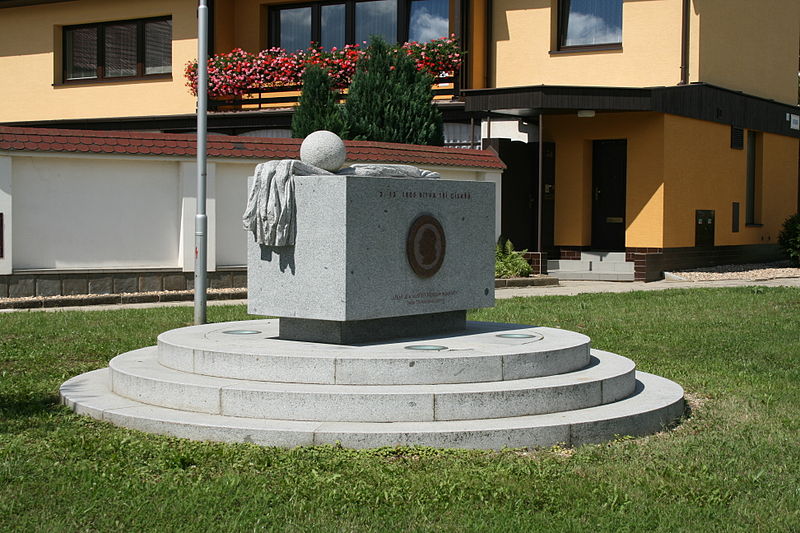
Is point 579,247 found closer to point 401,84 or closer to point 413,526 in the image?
point 401,84

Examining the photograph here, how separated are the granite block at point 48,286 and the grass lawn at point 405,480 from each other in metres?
7.44

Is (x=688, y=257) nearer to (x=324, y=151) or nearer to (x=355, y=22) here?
(x=355, y=22)

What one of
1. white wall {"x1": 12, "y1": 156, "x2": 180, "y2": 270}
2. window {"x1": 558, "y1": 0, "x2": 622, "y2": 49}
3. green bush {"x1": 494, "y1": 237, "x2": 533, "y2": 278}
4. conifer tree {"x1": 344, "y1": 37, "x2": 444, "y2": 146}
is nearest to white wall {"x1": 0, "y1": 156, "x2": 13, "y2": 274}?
white wall {"x1": 12, "y1": 156, "x2": 180, "y2": 270}

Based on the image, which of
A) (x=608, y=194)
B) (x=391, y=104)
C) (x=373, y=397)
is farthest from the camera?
(x=608, y=194)

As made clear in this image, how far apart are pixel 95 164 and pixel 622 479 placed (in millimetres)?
13250

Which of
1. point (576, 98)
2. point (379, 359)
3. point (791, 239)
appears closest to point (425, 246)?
point (379, 359)

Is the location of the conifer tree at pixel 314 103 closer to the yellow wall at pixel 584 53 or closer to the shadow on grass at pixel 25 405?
the yellow wall at pixel 584 53

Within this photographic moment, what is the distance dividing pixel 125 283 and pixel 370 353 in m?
10.3

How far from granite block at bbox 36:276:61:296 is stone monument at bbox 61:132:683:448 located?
298 inches

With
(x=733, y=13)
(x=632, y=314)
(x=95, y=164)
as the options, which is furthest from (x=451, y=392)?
(x=733, y=13)

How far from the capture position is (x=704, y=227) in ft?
79.2

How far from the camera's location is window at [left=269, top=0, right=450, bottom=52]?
26.8m

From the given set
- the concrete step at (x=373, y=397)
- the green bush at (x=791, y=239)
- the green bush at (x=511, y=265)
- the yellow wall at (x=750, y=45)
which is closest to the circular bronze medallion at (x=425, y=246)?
the concrete step at (x=373, y=397)

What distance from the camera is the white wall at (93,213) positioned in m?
17.2
